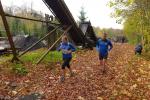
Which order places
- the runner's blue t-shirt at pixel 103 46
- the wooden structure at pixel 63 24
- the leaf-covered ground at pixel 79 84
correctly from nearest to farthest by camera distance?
the leaf-covered ground at pixel 79 84 → the runner's blue t-shirt at pixel 103 46 → the wooden structure at pixel 63 24

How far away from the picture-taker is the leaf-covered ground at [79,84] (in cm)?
1172

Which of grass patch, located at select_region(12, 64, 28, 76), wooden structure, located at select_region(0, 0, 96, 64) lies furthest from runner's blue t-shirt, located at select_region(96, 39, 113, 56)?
grass patch, located at select_region(12, 64, 28, 76)

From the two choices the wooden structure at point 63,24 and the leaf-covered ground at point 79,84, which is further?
the wooden structure at point 63,24

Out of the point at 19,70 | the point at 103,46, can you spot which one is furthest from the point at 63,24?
the point at 19,70

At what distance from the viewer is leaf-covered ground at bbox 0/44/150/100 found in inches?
461

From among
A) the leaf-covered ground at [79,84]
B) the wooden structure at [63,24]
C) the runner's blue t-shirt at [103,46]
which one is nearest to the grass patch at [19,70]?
the leaf-covered ground at [79,84]

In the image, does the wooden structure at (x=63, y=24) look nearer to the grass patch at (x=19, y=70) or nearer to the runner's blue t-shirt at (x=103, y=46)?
the grass patch at (x=19, y=70)

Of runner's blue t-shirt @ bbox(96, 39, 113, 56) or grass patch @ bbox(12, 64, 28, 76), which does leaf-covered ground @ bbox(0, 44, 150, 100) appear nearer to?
grass patch @ bbox(12, 64, 28, 76)

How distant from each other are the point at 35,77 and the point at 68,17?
26.0 feet

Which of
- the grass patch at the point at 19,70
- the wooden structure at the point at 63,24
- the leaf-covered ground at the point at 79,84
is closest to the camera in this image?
the leaf-covered ground at the point at 79,84

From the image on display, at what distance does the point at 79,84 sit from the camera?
1304 cm

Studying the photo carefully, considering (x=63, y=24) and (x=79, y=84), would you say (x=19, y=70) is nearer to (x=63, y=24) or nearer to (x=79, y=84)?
(x=79, y=84)

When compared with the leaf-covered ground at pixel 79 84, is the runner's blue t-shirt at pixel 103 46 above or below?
above

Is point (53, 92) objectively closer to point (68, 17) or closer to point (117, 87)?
point (117, 87)
